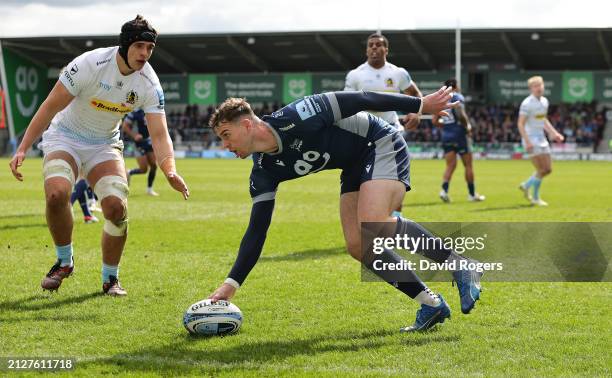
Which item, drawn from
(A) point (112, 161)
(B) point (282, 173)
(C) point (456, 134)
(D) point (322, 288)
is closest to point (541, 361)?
(B) point (282, 173)

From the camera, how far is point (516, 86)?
162 ft

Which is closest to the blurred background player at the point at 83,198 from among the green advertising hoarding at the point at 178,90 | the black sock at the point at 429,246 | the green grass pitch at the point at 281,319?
the green grass pitch at the point at 281,319

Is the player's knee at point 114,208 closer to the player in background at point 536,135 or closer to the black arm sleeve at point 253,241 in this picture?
the black arm sleeve at point 253,241

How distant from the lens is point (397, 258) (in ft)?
17.9

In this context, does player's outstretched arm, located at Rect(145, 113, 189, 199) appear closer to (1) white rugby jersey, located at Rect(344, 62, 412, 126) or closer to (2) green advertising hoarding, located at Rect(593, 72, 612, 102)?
(1) white rugby jersey, located at Rect(344, 62, 412, 126)

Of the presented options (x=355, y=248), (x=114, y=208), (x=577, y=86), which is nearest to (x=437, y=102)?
(x=355, y=248)

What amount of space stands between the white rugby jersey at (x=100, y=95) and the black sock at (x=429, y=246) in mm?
2522

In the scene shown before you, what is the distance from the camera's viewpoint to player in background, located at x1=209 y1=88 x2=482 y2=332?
17.1 ft

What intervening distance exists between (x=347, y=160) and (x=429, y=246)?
2.72 feet

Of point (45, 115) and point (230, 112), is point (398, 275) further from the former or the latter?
point (45, 115)

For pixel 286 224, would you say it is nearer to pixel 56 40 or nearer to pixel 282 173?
pixel 282 173

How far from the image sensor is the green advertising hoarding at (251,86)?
53.2m

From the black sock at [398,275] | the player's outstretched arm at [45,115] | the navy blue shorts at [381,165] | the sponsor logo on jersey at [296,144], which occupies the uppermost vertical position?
the player's outstretched arm at [45,115]

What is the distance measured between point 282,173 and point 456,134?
12451 mm
